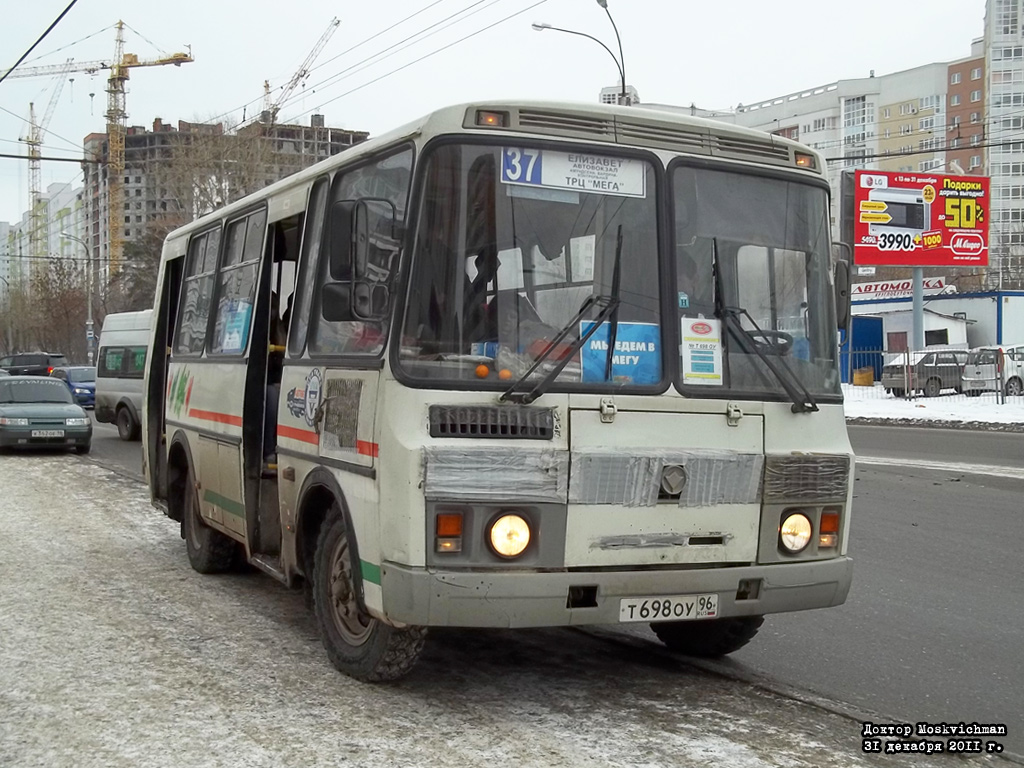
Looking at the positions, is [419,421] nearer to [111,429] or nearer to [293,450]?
[293,450]

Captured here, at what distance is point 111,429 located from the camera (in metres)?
29.3

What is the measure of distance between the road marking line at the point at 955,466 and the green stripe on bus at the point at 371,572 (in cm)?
1257

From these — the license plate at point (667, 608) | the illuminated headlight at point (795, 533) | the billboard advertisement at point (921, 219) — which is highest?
the billboard advertisement at point (921, 219)

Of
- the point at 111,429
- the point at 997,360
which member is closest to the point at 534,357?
the point at 111,429

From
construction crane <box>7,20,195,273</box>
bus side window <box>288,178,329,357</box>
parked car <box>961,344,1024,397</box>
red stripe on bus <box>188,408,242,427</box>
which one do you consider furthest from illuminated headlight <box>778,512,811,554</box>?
construction crane <box>7,20,195,273</box>

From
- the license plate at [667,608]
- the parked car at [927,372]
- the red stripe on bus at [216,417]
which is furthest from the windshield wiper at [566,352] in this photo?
the parked car at [927,372]

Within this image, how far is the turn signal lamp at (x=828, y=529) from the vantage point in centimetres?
571

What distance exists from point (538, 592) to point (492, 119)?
2074 millimetres

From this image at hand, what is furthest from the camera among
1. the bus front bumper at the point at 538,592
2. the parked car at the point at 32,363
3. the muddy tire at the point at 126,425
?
the parked car at the point at 32,363

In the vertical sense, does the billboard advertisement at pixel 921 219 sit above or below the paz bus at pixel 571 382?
above

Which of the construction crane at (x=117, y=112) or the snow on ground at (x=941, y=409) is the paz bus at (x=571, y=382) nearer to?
the snow on ground at (x=941, y=409)

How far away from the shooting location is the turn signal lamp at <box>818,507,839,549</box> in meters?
5.71

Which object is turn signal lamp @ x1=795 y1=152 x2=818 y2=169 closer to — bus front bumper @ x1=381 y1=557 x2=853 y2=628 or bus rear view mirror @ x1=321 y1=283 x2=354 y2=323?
bus front bumper @ x1=381 y1=557 x2=853 y2=628

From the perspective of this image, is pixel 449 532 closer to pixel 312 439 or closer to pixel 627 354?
pixel 627 354
